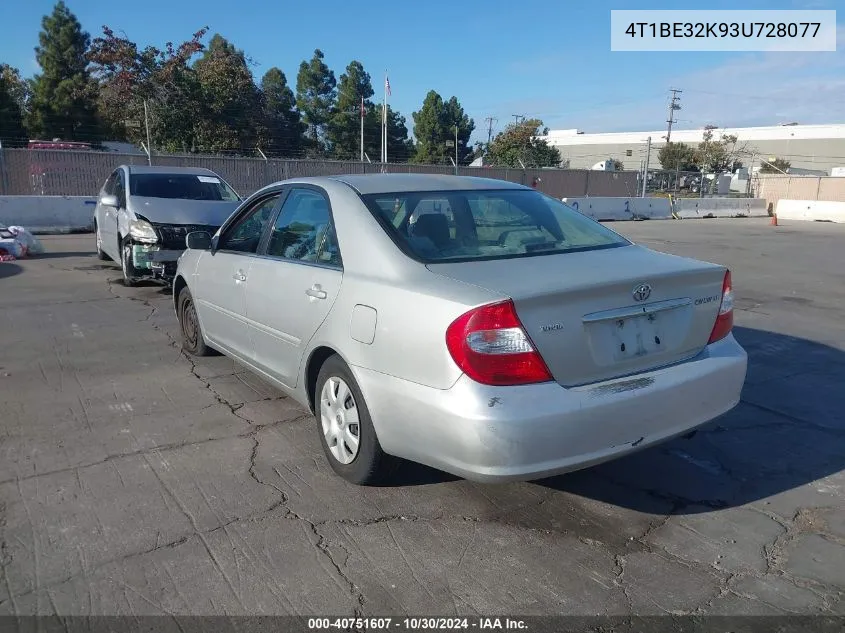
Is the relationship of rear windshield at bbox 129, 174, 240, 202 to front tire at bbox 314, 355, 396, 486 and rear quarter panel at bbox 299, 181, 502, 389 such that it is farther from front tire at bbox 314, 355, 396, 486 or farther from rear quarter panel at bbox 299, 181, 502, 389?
front tire at bbox 314, 355, 396, 486

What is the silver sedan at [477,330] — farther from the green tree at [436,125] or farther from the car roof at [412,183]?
the green tree at [436,125]

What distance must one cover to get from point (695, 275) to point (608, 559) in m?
1.44

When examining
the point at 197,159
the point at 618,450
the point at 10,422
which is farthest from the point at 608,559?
the point at 197,159

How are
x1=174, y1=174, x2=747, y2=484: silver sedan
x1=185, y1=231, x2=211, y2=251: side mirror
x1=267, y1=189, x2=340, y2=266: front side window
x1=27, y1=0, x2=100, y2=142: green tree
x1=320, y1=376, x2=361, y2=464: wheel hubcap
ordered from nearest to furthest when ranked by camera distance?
x1=174, y1=174, x2=747, y2=484: silver sedan → x1=320, y1=376, x2=361, y2=464: wheel hubcap → x1=267, y1=189, x2=340, y2=266: front side window → x1=185, y1=231, x2=211, y2=251: side mirror → x1=27, y1=0, x2=100, y2=142: green tree

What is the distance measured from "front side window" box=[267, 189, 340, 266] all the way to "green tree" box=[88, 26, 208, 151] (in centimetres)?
3258

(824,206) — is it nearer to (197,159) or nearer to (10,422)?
(197,159)

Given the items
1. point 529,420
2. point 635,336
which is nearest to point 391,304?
point 529,420

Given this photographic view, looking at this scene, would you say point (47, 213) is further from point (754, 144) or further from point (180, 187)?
point (754, 144)

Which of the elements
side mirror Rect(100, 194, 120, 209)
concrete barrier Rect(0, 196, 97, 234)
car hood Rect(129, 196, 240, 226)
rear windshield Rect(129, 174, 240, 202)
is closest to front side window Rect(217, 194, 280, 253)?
car hood Rect(129, 196, 240, 226)

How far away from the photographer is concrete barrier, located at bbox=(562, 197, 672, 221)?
26511mm

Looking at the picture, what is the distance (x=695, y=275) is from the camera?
332 cm

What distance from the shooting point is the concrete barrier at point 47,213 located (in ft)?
52.2

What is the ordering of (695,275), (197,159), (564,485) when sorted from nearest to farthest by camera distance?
1. (695,275)
2. (564,485)
3. (197,159)

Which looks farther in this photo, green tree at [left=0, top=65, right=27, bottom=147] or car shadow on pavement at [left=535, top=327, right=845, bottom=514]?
green tree at [left=0, top=65, right=27, bottom=147]
